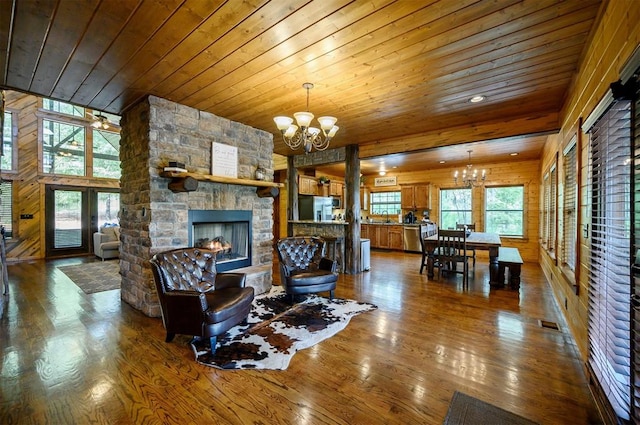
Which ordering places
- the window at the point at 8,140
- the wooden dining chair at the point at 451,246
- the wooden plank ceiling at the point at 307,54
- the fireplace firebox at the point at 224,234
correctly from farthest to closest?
the window at the point at 8,140 < the wooden dining chair at the point at 451,246 < the fireplace firebox at the point at 224,234 < the wooden plank ceiling at the point at 307,54

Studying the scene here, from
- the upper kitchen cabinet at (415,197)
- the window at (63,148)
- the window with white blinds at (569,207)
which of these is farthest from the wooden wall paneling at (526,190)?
the window at (63,148)

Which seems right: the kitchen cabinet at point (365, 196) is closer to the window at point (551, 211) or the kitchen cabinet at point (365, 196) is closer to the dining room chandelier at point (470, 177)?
the dining room chandelier at point (470, 177)

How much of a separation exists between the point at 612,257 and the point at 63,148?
11.2 metres

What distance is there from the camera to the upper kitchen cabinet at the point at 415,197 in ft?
29.3

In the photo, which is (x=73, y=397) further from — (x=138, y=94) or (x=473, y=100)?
(x=473, y=100)

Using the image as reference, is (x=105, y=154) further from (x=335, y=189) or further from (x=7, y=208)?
(x=335, y=189)

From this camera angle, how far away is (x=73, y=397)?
1900 millimetres

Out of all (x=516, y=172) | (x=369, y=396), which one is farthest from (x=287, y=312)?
(x=516, y=172)

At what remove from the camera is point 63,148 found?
25.6 ft

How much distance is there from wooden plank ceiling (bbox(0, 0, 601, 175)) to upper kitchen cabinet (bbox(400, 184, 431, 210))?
4964 mm

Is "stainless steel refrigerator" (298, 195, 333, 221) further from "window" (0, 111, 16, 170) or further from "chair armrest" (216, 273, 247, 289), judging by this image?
"window" (0, 111, 16, 170)

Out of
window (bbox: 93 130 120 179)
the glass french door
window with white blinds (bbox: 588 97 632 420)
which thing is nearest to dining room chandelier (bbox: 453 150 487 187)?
window with white blinds (bbox: 588 97 632 420)

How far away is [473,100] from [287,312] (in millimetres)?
3598

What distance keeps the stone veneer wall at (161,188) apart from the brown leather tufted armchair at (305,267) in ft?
1.74
